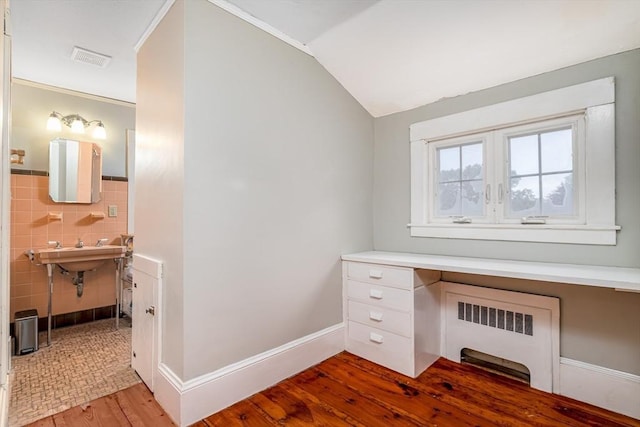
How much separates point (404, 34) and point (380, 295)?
Result: 5.78 feet

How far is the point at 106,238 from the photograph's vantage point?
10.3 ft

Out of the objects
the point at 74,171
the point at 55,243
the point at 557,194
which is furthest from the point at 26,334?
the point at 557,194

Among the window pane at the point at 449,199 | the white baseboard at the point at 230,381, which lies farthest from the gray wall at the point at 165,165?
the window pane at the point at 449,199

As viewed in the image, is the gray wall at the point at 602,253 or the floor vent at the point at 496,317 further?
the floor vent at the point at 496,317

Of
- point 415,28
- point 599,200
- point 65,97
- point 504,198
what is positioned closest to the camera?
point 599,200

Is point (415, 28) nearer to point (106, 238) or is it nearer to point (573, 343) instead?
point (573, 343)

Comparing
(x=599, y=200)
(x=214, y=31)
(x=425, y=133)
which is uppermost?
(x=214, y=31)

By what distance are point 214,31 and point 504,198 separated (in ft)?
7.07

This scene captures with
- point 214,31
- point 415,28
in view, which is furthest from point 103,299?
point 415,28

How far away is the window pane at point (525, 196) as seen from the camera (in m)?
2.06

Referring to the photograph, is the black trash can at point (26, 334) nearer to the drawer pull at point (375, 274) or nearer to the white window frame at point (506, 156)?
the drawer pull at point (375, 274)

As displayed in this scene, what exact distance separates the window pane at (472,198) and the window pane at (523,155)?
25cm

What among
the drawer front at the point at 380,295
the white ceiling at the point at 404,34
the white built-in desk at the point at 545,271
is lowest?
the drawer front at the point at 380,295

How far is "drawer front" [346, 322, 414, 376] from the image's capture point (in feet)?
6.76
